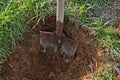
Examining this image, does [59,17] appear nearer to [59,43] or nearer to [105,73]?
[59,43]

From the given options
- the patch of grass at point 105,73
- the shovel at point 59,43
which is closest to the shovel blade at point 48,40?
the shovel at point 59,43

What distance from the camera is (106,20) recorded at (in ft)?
8.33

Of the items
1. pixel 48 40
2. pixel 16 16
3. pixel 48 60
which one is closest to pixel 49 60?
pixel 48 60

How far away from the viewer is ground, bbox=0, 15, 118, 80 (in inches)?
90.9

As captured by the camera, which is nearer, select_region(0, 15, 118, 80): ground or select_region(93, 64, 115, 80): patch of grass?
select_region(93, 64, 115, 80): patch of grass

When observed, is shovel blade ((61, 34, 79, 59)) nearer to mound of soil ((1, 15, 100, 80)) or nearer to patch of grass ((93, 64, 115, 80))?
mound of soil ((1, 15, 100, 80))

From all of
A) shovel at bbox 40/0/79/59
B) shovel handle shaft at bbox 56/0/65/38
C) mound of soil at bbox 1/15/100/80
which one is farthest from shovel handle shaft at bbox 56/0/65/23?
mound of soil at bbox 1/15/100/80

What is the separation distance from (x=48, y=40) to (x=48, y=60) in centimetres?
18

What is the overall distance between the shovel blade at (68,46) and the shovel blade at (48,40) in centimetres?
6

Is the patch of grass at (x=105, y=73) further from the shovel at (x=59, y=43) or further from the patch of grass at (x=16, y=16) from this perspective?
the patch of grass at (x=16, y=16)

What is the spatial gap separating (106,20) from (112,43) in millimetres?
275

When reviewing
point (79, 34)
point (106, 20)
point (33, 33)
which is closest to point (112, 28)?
point (106, 20)

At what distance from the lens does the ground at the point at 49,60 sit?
2309 millimetres

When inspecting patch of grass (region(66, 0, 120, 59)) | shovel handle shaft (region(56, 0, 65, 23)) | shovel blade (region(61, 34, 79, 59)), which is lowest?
shovel blade (region(61, 34, 79, 59))
